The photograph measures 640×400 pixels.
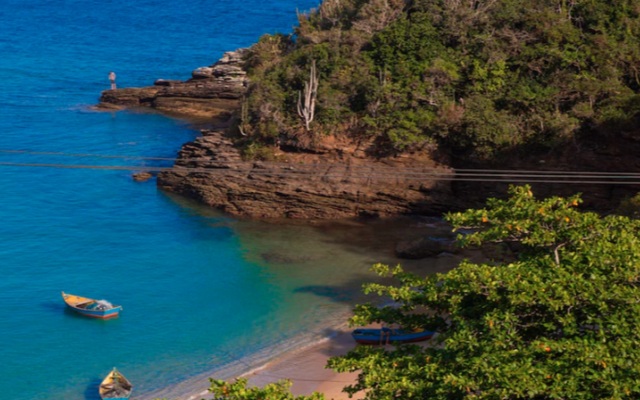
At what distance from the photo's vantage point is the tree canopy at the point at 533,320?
44.1 ft

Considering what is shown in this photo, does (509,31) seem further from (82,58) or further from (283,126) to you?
(82,58)

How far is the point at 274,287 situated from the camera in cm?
3112

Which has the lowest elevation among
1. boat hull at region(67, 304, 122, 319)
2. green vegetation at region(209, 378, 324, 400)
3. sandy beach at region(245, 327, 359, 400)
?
sandy beach at region(245, 327, 359, 400)

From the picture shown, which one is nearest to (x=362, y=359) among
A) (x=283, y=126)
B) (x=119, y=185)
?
(x=283, y=126)

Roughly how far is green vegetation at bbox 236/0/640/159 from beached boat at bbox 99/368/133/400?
15380 millimetres

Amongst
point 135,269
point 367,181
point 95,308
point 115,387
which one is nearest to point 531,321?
point 115,387

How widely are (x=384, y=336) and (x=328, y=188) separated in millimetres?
10710

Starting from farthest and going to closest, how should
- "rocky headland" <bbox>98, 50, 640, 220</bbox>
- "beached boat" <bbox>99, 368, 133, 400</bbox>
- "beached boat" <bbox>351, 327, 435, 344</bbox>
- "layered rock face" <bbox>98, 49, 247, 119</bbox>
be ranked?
"layered rock face" <bbox>98, 49, 247, 119</bbox>, "rocky headland" <bbox>98, 50, 640, 220</bbox>, "beached boat" <bbox>351, 327, 435, 344</bbox>, "beached boat" <bbox>99, 368, 133, 400</bbox>

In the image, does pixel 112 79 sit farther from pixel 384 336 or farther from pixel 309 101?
pixel 384 336

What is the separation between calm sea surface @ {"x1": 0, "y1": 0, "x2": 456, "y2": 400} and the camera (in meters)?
26.7

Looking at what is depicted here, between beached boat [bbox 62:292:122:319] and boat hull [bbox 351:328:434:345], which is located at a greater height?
boat hull [bbox 351:328:434:345]

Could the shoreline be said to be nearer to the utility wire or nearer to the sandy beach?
the sandy beach

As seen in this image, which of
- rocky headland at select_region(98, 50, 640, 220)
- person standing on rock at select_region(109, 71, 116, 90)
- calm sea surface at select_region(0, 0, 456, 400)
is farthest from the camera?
person standing on rock at select_region(109, 71, 116, 90)

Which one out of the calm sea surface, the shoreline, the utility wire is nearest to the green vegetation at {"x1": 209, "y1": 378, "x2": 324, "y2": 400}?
the shoreline
